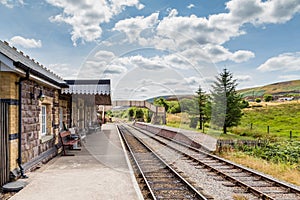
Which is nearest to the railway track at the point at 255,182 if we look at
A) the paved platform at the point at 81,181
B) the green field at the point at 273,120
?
the paved platform at the point at 81,181

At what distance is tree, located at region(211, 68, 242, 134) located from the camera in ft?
70.6

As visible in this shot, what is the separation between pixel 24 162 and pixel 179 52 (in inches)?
433

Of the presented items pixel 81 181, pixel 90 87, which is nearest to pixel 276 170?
pixel 81 181

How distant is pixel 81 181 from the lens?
615 centimetres

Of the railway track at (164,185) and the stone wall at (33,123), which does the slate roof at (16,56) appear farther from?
the railway track at (164,185)

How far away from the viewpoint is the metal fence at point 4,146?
5613 mm

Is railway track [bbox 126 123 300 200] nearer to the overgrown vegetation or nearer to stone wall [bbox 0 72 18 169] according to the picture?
the overgrown vegetation

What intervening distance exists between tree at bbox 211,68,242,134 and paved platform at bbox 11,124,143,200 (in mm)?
14512

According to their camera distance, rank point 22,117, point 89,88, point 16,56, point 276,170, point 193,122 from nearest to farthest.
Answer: point 22,117
point 16,56
point 276,170
point 89,88
point 193,122

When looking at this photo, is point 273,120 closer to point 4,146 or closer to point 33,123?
point 33,123

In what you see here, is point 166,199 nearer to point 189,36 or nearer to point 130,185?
point 130,185

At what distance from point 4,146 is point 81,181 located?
182cm

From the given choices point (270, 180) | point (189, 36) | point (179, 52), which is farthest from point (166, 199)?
point (179, 52)

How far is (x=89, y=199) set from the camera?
4.90m
